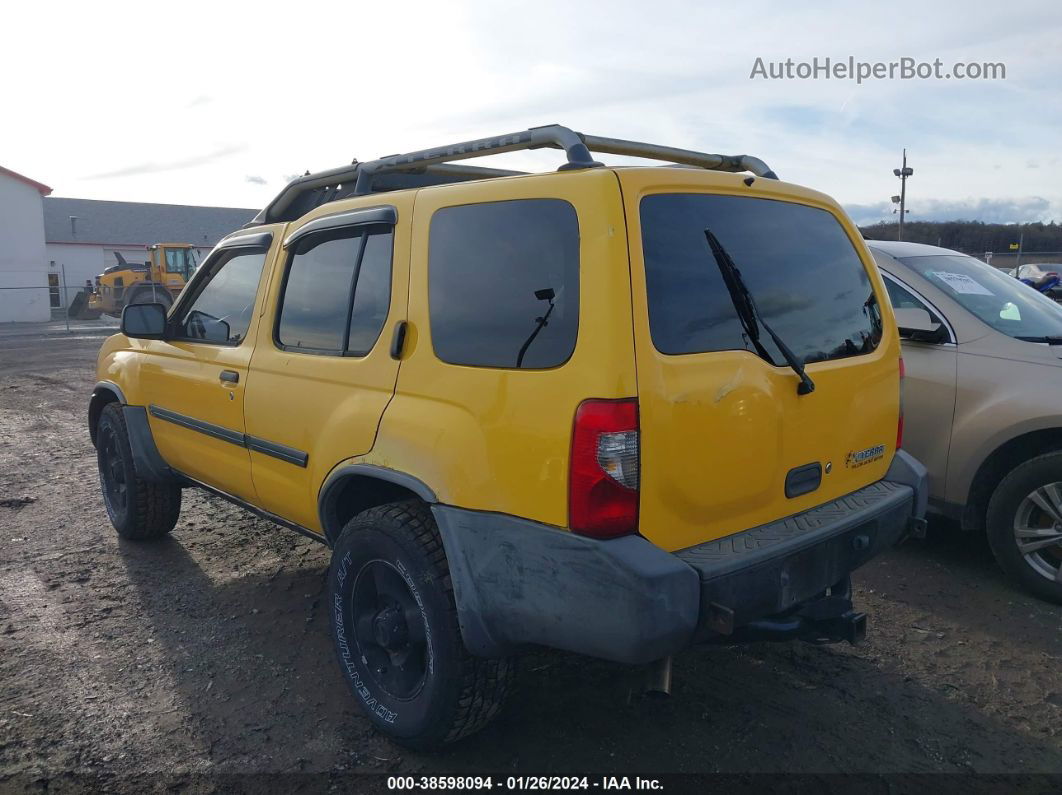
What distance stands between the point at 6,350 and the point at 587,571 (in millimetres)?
21431

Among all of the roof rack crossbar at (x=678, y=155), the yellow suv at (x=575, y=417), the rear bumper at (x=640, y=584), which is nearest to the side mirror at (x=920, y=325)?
the yellow suv at (x=575, y=417)

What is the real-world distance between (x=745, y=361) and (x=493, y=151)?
1233mm

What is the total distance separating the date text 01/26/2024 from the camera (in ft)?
9.26

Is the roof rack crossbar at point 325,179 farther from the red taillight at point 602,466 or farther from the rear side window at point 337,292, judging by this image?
the red taillight at point 602,466

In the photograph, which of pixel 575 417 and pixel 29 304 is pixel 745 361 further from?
pixel 29 304

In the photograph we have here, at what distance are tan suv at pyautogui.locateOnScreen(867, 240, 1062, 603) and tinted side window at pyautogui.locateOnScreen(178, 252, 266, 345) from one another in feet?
11.1

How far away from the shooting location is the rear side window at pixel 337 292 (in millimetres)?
3205

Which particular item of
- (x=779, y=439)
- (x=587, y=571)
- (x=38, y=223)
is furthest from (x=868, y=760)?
(x=38, y=223)

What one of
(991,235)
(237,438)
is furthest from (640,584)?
(991,235)

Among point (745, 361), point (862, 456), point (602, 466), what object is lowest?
point (862, 456)

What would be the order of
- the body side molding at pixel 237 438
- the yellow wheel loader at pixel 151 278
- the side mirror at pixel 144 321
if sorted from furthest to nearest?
the yellow wheel loader at pixel 151 278
the side mirror at pixel 144 321
the body side molding at pixel 237 438

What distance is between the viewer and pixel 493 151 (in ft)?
10.3

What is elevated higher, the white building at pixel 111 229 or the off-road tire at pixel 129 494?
the white building at pixel 111 229

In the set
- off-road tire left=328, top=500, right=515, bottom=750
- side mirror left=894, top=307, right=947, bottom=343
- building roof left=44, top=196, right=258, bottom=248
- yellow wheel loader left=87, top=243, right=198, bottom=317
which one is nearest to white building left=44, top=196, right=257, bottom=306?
building roof left=44, top=196, right=258, bottom=248
